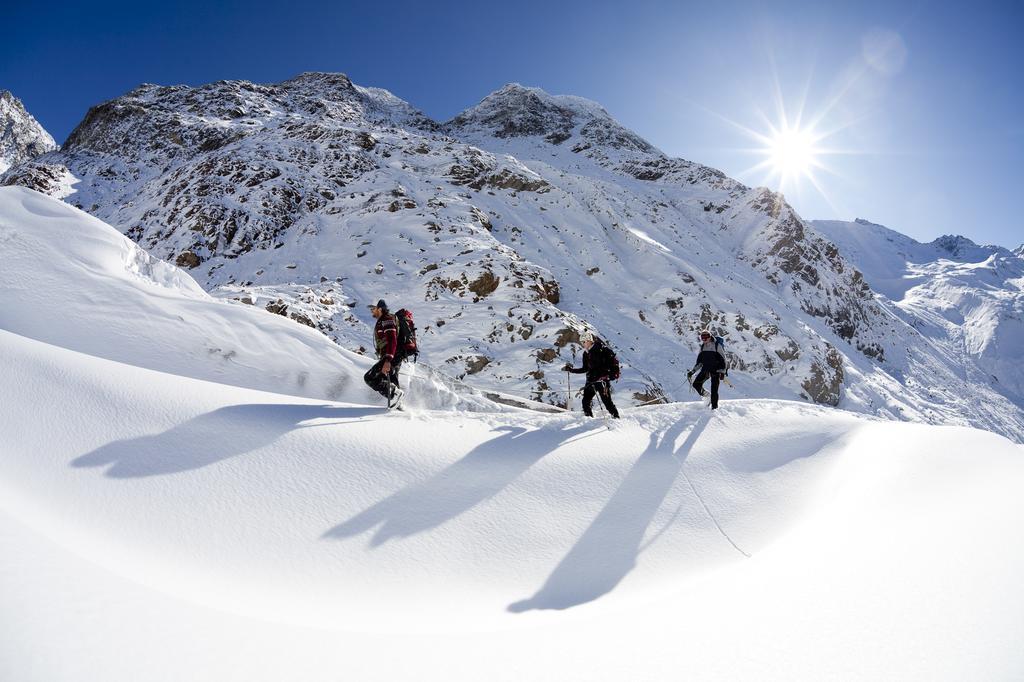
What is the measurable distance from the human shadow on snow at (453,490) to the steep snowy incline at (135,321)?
215 cm

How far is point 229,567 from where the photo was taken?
2.65 metres

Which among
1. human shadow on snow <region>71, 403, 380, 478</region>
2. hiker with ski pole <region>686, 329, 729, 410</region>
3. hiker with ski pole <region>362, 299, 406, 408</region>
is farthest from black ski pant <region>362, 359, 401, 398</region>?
hiker with ski pole <region>686, 329, 729, 410</region>

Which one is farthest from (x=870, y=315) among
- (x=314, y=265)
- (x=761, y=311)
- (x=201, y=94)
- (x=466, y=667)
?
(x=201, y=94)

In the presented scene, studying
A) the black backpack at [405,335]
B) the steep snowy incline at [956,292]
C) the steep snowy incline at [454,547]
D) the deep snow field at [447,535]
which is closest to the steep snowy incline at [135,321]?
the deep snow field at [447,535]

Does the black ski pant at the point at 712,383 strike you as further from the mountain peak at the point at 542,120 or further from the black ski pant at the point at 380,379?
the mountain peak at the point at 542,120

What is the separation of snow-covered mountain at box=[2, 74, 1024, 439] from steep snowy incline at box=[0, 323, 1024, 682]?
8.71 meters

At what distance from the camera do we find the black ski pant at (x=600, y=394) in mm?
7066

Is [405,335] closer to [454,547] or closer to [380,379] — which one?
[380,379]

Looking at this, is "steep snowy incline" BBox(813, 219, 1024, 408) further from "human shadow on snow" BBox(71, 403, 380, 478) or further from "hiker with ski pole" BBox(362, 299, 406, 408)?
"human shadow on snow" BBox(71, 403, 380, 478)

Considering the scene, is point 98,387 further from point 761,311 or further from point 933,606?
point 761,311

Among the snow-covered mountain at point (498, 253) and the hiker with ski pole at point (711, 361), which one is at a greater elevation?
the snow-covered mountain at point (498, 253)

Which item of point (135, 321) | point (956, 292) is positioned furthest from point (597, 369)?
point (956, 292)

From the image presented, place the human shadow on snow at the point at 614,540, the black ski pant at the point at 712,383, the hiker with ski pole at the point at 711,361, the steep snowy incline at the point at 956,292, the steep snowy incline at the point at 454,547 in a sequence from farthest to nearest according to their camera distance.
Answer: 1. the steep snowy incline at the point at 956,292
2. the hiker with ski pole at the point at 711,361
3. the black ski pant at the point at 712,383
4. the human shadow on snow at the point at 614,540
5. the steep snowy incline at the point at 454,547

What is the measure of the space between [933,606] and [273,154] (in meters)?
34.8
